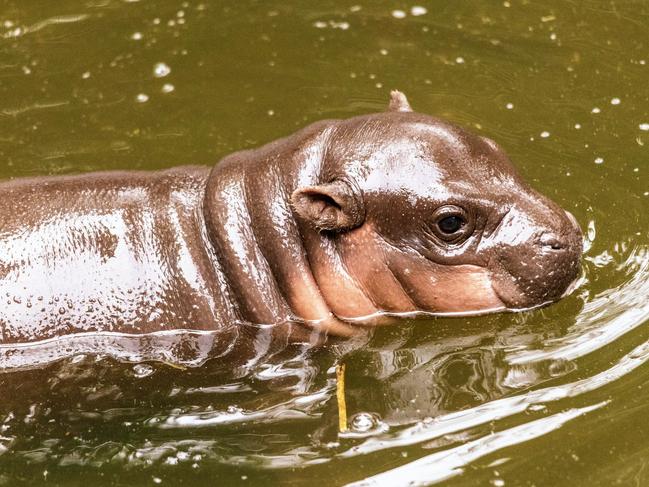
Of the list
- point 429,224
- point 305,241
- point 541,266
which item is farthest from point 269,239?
point 541,266

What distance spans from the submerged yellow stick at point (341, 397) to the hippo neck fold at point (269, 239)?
24 cm

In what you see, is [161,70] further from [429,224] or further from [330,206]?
[429,224]

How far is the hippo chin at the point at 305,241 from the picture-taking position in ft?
18.1

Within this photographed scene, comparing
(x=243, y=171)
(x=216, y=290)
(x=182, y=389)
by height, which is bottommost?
(x=182, y=389)

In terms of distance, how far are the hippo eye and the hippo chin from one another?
1 centimetres

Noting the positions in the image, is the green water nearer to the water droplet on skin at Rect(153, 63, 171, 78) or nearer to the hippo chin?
the water droplet on skin at Rect(153, 63, 171, 78)

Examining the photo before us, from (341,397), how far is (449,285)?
2.60 ft

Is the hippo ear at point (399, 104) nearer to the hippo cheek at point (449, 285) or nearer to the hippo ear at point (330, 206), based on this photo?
the hippo ear at point (330, 206)

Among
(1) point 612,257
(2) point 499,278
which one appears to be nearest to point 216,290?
(2) point 499,278

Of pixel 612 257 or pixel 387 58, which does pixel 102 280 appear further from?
pixel 387 58

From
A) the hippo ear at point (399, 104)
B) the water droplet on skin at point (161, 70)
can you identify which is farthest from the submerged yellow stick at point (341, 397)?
the water droplet on skin at point (161, 70)

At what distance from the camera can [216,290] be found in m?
5.79

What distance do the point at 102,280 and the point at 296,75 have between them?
3.49 meters

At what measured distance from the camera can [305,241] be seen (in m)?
5.72
